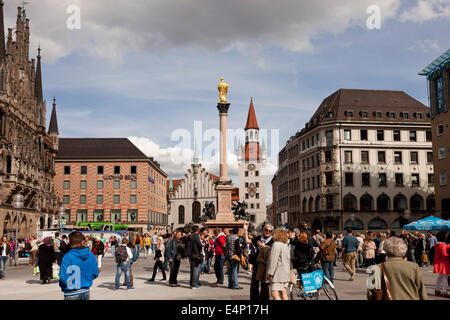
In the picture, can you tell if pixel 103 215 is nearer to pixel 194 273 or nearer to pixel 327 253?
pixel 194 273

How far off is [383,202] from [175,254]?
180ft

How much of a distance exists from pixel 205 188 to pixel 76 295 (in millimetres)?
108160

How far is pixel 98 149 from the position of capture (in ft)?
275

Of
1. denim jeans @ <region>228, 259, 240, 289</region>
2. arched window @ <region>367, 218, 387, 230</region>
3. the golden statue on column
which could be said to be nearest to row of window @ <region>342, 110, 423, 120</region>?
arched window @ <region>367, 218, 387, 230</region>

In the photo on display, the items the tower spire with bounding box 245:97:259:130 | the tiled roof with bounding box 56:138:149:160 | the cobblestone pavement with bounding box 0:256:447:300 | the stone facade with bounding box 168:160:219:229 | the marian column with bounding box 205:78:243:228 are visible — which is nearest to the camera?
the cobblestone pavement with bounding box 0:256:447:300

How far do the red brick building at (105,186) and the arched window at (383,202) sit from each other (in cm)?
3694

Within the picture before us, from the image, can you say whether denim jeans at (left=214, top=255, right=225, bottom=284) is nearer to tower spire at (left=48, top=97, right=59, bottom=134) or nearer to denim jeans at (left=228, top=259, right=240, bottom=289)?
denim jeans at (left=228, top=259, right=240, bottom=289)

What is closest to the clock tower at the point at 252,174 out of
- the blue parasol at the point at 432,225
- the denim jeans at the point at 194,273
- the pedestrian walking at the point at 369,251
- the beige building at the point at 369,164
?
the beige building at the point at 369,164

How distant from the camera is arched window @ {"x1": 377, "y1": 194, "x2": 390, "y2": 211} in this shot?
2589 inches

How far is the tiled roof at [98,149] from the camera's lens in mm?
82000

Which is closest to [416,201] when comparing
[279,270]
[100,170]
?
[100,170]

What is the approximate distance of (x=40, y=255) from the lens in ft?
58.6

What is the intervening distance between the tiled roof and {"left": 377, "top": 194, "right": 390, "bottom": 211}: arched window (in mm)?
38175

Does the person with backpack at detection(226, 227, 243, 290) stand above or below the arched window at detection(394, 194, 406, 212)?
below
